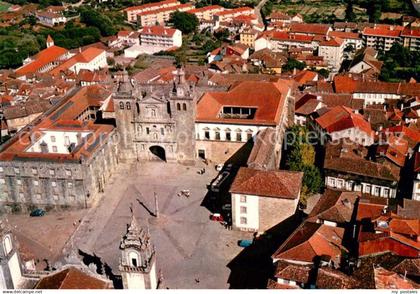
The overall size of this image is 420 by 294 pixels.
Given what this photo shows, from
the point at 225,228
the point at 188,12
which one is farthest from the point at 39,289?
the point at 188,12

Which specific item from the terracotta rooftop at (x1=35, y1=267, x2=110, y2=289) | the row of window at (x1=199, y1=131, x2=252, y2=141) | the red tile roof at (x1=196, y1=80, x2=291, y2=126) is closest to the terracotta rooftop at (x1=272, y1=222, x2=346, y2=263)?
the terracotta rooftop at (x1=35, y1=267, x2=110, y2=289)

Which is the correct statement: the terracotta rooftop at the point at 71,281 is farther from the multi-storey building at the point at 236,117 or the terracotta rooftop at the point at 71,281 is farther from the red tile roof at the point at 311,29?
the red tile roof at the point at 311,29

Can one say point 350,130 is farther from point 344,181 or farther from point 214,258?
point 214,258

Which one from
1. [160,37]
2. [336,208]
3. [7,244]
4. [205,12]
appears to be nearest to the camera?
[7,244]

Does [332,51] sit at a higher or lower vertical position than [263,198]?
lower

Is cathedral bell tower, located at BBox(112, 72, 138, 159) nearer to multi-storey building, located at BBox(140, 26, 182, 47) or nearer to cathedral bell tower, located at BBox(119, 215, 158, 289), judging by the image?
cathedral bell tower, located at BBox(119, 215, 158, 289)

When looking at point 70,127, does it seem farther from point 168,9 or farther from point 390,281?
point 168,9

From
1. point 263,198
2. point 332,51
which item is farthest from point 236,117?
point 332,51
